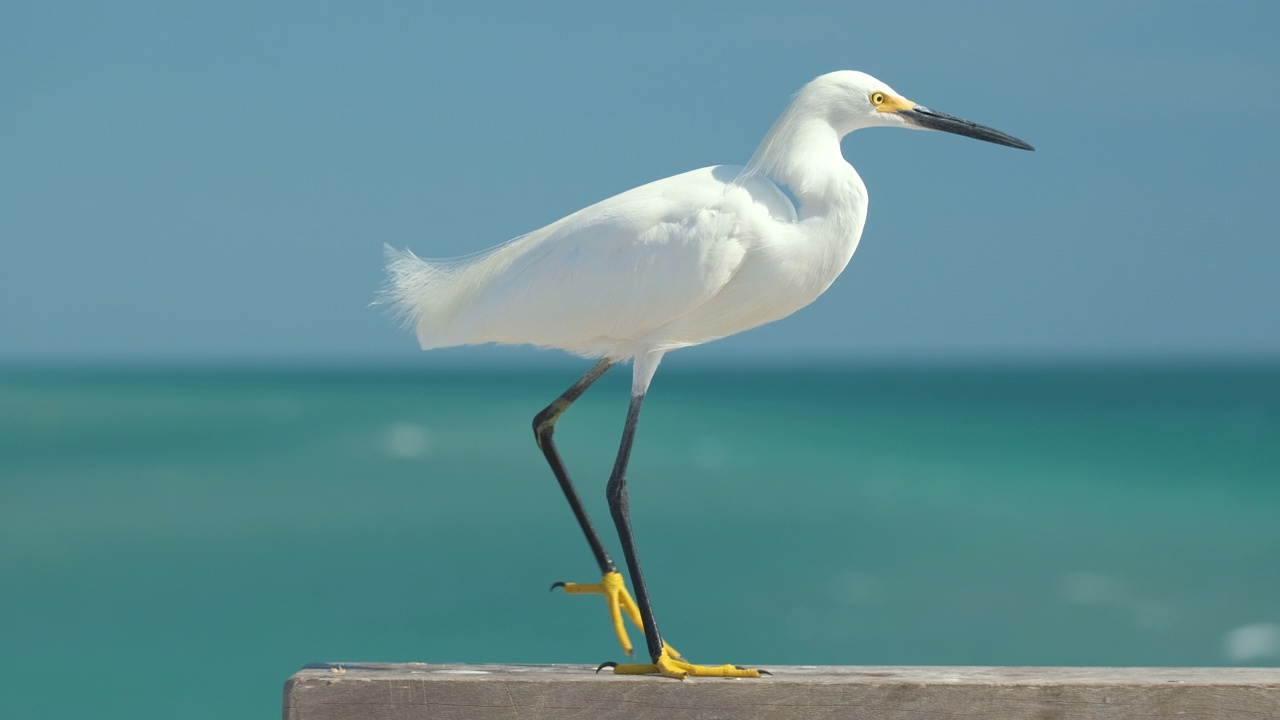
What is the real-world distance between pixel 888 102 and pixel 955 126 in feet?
0.75

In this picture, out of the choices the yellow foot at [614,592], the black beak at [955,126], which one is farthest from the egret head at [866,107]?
the yellow foot at [614,592]

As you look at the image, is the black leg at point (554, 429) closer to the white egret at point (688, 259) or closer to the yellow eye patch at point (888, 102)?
the white egret at point (688, 259)

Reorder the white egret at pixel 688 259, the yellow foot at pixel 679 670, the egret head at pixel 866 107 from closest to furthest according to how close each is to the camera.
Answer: the yellow foot at pixel 679 670
the white egret at pixel 688 259
the egret head at pixel 866 107

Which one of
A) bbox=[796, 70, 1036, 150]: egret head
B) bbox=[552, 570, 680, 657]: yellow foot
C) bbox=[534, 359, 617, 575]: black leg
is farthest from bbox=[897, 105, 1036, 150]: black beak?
bbox=[552, 570, 680, 657]: yellow foot

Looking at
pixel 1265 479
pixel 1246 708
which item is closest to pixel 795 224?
pixel 1246 708

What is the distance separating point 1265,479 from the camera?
765 inches

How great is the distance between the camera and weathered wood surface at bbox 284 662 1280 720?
9.44 ft

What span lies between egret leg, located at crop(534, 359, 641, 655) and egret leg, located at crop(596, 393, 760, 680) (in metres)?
0.16

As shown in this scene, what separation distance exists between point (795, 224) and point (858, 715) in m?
1.32

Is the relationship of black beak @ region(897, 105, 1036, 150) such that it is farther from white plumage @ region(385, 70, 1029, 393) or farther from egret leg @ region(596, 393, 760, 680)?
egret leg @ region(596, 393, 760, 680)

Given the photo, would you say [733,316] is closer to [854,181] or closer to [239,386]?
[854,181]

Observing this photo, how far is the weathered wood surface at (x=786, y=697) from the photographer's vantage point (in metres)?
2.88

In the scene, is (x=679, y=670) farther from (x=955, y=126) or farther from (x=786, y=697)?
(x=955, y=126)

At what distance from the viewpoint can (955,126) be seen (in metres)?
3.74
